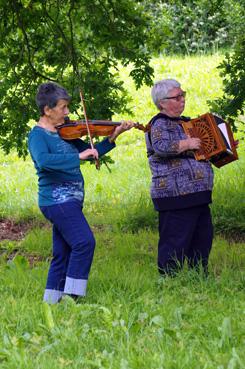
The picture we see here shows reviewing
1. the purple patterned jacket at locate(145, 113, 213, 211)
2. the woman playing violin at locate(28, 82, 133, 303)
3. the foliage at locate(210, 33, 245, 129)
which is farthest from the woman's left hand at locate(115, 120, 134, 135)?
the foliage at locate(210, 33, 245, 129)

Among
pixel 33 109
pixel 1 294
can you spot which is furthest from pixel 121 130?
pixel 33 109

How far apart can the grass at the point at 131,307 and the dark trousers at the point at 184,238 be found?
0.62 ft

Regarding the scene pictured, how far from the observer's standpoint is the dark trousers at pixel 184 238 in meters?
5.81

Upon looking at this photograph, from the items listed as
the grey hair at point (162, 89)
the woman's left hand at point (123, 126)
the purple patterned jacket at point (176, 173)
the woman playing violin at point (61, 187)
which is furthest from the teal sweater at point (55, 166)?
the grey hair at point (162, 89)

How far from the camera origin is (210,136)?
18.8 feet

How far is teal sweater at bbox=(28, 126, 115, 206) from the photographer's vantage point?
17.0ft

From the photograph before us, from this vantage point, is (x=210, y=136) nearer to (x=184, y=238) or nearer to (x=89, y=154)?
(x=184, y=238)

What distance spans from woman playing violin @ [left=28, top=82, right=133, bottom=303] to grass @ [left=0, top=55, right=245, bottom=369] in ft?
0.61

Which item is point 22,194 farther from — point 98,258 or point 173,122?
point 173,122

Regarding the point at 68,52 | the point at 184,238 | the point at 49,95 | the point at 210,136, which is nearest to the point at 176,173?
the point at 210,136

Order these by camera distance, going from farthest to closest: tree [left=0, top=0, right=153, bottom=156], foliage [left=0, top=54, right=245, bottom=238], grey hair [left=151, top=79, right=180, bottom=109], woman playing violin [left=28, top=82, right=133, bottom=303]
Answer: foliage [left=0, top=54, right=245, bottom=238] → tree [left=0, top=0, right=153, bottom=156] → grey hair [left=151, top=79, right=180, bottom=109] → woman playing violin [left=28, top=82, right=133, bottom=303]

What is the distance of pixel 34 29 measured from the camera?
8633 millimetres

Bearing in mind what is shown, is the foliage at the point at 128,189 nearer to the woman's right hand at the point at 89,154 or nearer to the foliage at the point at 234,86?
the foliage at the point at 234,86

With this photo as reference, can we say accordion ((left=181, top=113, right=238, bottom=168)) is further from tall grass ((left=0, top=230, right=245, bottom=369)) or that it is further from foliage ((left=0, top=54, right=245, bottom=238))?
foliage ((left=0, top=54, right=245, bottom=238))
